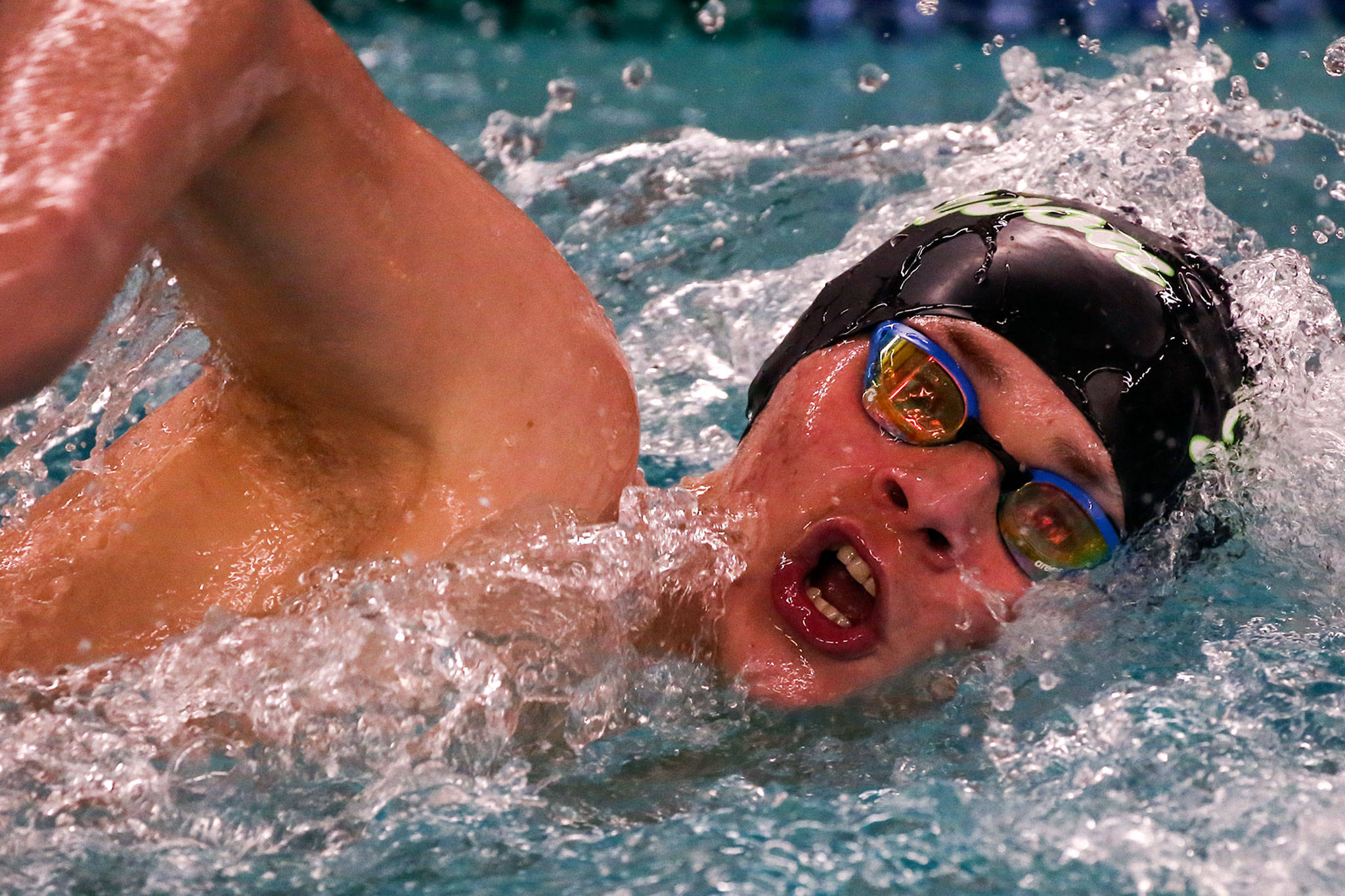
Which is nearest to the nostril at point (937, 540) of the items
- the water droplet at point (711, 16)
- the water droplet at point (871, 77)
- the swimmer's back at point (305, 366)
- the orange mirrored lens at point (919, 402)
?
the orange mirrored lens at point (919, 402)

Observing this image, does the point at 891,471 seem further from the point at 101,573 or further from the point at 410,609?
the point at 101,573

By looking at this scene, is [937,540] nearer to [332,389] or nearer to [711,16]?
[332,389]

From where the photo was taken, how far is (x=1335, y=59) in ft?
12.4

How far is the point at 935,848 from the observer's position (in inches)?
48.0

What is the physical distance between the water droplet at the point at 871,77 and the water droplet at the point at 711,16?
1.73 ft

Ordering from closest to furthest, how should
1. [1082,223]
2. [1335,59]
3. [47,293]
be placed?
1. [47,293]
2. [1082,223]
3. [1335,59]

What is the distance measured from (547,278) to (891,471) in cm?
50

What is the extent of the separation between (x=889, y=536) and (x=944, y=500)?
0.08m

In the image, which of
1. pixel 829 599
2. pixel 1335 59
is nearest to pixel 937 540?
pixel 829 599

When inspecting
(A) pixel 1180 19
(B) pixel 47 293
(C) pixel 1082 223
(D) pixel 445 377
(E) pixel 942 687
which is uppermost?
(B) pixel 47 293

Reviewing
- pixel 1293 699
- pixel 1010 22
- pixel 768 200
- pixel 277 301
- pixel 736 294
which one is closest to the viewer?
pixel 277 301

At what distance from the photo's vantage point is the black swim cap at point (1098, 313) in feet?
5.19

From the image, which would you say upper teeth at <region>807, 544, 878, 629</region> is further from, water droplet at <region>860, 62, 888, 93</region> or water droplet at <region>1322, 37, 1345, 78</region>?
water droplet at <region>1322, 37, 1345, 78</region>

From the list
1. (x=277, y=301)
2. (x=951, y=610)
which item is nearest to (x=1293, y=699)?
(x=951, y=610)
